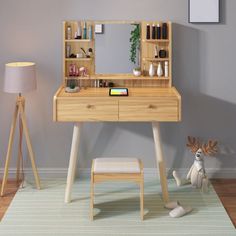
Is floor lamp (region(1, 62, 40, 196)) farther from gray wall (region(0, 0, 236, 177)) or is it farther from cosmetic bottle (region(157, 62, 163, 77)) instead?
cosmetic bottle (region(157, 62, 163, 77))

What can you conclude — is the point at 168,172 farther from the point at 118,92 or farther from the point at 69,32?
the point at 69,32

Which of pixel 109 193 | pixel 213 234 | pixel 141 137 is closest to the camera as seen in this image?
pixel 213 234

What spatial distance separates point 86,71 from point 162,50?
25.8 inches

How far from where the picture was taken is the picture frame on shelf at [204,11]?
4742mm

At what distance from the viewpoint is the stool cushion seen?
4.03m

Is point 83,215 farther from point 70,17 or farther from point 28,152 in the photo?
point 70,17

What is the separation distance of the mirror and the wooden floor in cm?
119

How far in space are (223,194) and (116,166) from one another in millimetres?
1049

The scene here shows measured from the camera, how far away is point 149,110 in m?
4.29

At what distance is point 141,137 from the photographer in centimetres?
500

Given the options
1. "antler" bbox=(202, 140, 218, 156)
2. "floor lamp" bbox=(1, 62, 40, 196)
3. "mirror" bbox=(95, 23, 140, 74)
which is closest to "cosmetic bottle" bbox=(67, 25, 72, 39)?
"mirror" bbox=(95, 23, 140, 74)

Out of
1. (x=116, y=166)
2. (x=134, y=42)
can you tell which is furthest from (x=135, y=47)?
(x=116, y=166)

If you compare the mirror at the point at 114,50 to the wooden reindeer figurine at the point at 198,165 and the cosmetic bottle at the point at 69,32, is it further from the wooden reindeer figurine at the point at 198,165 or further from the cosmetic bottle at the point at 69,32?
the wooden reindeer figurine at the point at 198,165

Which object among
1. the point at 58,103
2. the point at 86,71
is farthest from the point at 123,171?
the point at 86,71
